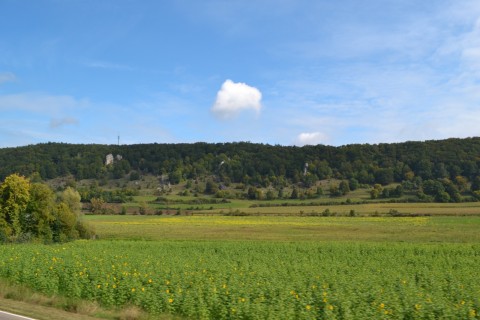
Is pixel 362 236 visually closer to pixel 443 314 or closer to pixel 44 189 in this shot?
pixel 44 189

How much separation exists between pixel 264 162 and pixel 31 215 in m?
121

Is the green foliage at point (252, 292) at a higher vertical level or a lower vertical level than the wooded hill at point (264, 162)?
lower

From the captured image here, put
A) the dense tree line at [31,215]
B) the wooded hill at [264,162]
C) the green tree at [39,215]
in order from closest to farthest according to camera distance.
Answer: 1. the dense tree line at [31,215]
2. the green tree at [39,215]
3. the wooded hill at [264,162]

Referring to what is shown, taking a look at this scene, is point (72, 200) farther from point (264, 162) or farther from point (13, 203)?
point (264, 162)

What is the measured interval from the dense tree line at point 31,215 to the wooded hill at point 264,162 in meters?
90.9

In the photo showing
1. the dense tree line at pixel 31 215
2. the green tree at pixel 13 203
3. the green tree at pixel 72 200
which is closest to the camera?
the green tree at pixel 13 203

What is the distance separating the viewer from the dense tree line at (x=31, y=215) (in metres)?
46.1

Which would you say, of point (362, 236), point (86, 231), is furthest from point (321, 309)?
point (86, 231)

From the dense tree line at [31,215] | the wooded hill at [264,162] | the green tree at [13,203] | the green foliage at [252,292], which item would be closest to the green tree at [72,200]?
the dense tree line at [31,215]

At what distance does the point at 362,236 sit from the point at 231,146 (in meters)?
137

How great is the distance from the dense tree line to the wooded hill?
90940 millimetres

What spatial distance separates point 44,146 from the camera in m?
168

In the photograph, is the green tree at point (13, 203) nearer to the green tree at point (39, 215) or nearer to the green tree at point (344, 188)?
the green tree at point (39, 215)

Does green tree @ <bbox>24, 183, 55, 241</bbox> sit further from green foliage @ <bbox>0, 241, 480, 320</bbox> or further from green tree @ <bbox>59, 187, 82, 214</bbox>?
green foliage @ <bbox>0, 241, 480, 320</bbox>
